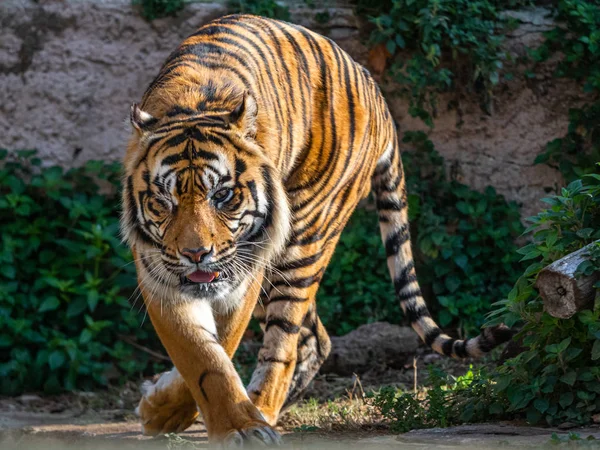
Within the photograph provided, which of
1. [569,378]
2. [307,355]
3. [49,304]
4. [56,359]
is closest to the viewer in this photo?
[569,378]

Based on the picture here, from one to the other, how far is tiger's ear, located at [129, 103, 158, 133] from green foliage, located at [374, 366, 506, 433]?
1.42 metres

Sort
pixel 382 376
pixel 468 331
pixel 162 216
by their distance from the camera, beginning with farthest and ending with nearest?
1. pixel 468 331
2. pixel 382 376
3. pixel 162 216

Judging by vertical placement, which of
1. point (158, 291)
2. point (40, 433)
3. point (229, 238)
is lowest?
point (40, 433)

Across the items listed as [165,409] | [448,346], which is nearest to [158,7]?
[165,409]

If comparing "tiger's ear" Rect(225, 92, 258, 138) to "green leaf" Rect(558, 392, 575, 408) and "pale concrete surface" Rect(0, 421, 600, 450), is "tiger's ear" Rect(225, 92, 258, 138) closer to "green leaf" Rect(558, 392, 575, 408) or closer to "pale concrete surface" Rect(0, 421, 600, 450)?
"pale concrete surface" Rect(0, 421, 600, 450)

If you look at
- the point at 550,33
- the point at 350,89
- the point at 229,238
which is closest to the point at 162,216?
the point at 229,238

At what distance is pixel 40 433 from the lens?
435cm

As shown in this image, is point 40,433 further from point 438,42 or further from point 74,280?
point 438,42

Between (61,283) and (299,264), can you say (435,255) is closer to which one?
(299,264)

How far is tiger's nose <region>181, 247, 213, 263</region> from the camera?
10.7 feet

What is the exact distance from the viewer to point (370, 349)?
224 inches

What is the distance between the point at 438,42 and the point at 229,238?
11.1 feet

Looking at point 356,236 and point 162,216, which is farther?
point 356,236

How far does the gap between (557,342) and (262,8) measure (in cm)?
370
